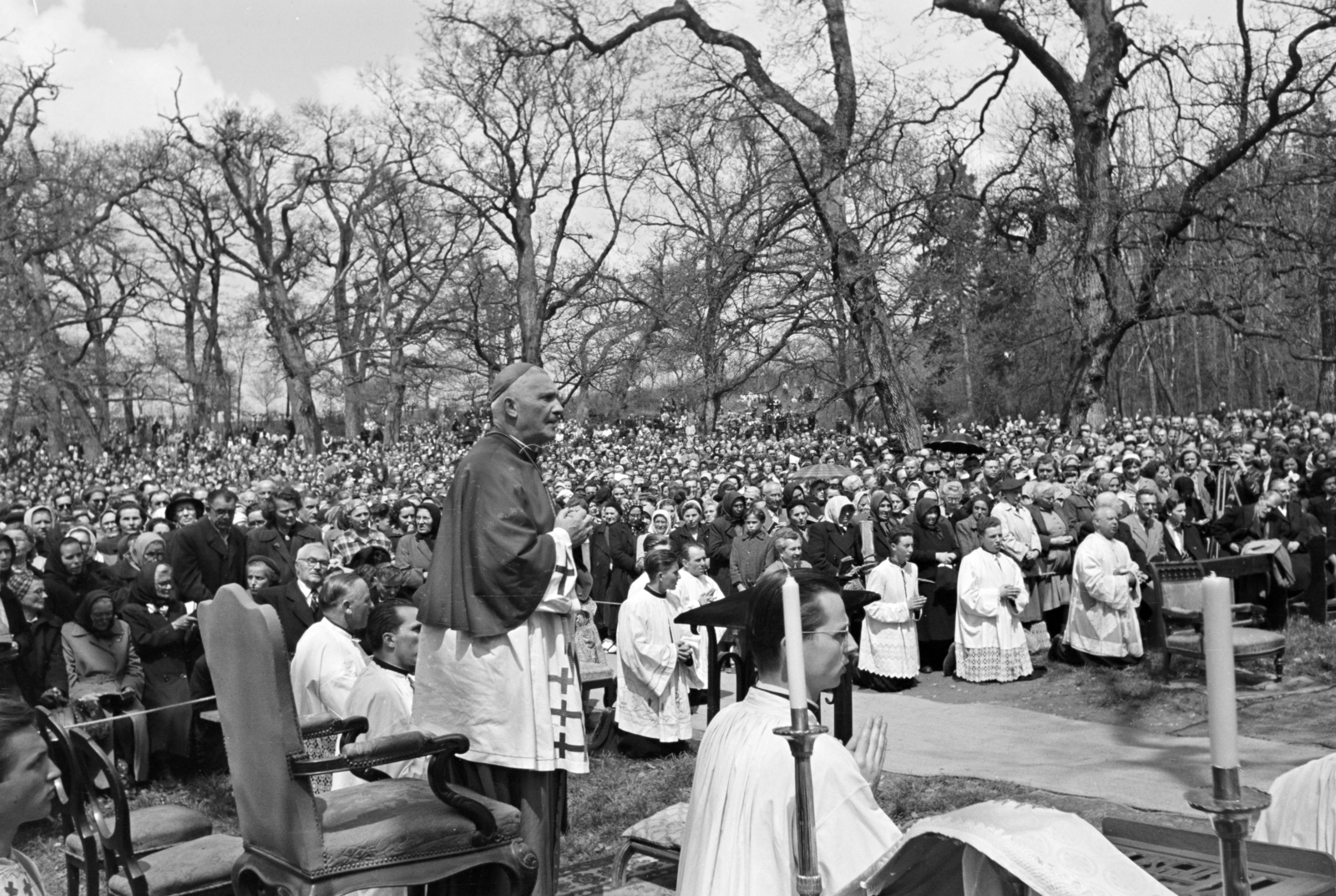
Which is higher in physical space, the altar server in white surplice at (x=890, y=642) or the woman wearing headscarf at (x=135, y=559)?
the woman wearing headscarf at (x=135, y=559)

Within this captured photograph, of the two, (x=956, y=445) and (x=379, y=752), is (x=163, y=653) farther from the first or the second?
(x=956, y=445)

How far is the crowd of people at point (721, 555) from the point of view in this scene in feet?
24.9

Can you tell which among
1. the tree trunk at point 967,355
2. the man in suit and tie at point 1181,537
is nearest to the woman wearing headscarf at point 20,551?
the man in suit and tie at point 1181,537

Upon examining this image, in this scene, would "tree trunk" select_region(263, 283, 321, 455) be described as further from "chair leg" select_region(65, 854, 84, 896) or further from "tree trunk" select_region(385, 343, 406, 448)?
"chair leg" select_region(65, 854, 84, 896)

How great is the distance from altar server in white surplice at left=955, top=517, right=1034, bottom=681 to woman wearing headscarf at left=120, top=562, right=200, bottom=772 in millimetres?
6453

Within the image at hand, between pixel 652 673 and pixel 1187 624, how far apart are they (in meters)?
4.83

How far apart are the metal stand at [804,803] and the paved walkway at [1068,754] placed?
187 inches

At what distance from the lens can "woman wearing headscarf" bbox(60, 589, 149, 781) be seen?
750cm

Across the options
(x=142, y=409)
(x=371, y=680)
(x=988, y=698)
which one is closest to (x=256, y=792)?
(x=371, y=680)

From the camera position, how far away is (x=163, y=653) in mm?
7965

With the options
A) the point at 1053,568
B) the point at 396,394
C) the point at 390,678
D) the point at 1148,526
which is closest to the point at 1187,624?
the point at 1053,568

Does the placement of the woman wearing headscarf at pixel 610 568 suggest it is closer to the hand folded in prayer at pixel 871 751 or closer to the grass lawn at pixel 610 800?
the grass lawn at pixel 610 800

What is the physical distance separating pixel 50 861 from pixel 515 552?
3885mm

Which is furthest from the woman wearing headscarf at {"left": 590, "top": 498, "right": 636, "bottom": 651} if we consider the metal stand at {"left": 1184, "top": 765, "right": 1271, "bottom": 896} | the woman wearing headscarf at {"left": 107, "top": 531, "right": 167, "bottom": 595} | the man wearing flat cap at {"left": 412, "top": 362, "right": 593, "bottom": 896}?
the metal stand at {"left": 1184, "top": 765, "right": 1271, "bottom": 896}
